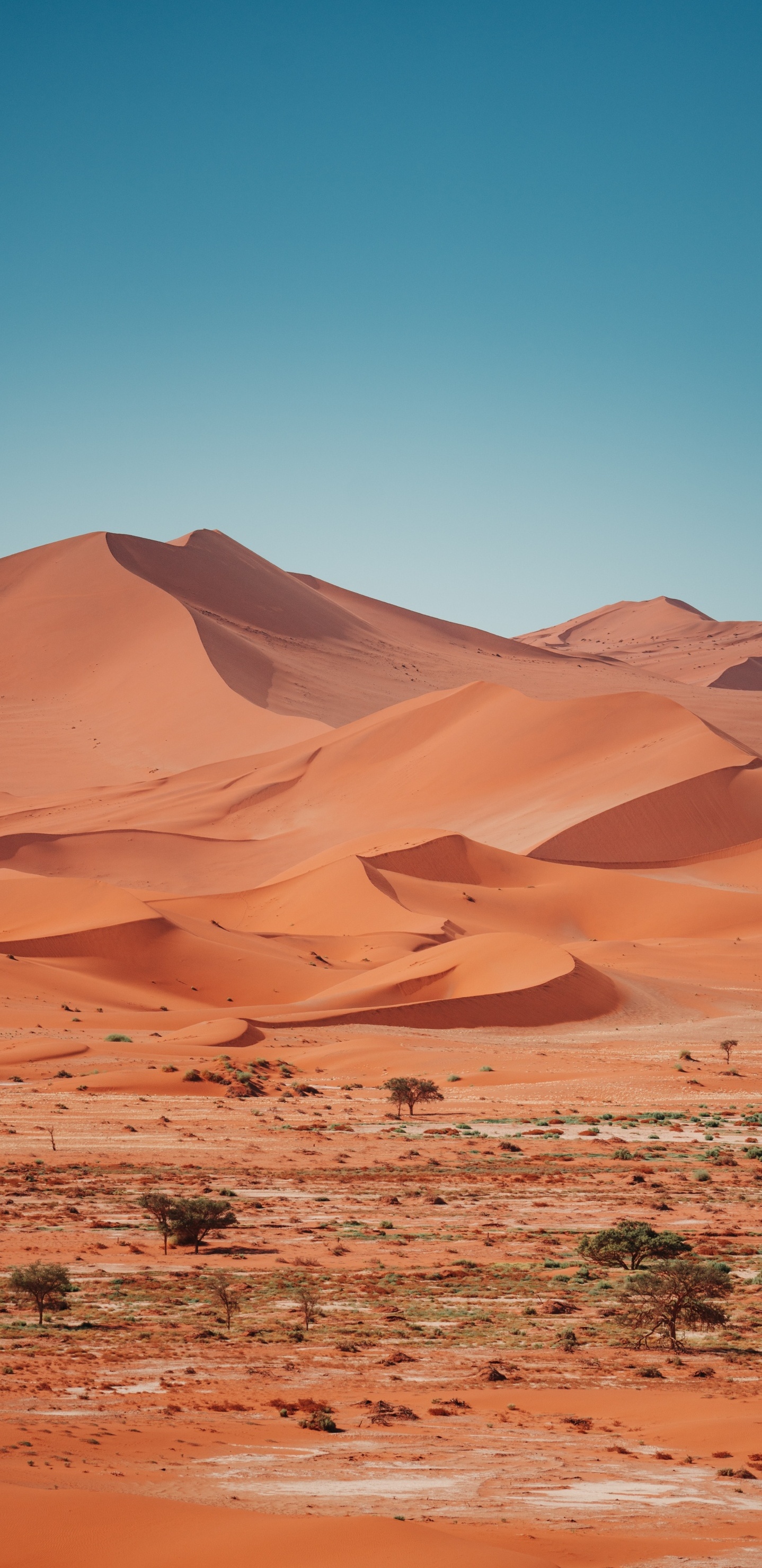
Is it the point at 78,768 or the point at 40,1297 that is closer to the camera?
the point at 40,1297

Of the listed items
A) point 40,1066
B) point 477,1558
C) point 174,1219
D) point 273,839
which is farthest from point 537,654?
point 477,1558

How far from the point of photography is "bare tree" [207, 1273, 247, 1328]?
11.9m

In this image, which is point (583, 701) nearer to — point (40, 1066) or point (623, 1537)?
point (40, 1066)

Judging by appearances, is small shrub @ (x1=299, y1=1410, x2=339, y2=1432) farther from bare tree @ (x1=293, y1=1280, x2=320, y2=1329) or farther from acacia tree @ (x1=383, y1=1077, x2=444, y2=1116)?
acacia tree @ (x1=383, y1=1077, x2=444, y2=1116)

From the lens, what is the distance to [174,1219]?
15172 mm

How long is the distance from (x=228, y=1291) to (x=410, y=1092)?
1561cm

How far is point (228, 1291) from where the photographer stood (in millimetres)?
12953

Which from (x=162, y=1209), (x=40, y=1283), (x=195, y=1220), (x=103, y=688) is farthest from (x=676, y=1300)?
(x=103, y=688)

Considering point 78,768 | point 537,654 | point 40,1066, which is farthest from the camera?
point 537,654

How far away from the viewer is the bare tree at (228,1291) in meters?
11.9

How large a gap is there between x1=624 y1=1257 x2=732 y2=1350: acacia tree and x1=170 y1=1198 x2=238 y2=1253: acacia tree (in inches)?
193

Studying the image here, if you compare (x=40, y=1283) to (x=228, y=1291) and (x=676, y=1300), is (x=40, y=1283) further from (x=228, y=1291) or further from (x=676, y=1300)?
(x=676, y=1300)

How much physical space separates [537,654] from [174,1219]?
13504 centimetres

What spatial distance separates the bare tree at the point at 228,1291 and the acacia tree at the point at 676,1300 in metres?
3.55
